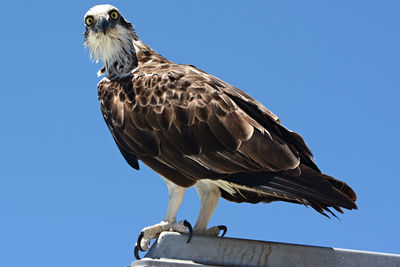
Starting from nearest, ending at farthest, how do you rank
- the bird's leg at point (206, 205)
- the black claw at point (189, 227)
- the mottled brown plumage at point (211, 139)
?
the black claw at point (189, 227)
the mottled brown plumage at point (211, 139)
the bird's leg at point (206, 205)

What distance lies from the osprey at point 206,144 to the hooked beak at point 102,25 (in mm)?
735

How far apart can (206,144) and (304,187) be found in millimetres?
1196

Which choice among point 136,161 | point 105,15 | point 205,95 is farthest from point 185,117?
point 105,15

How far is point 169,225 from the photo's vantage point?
6.48 m

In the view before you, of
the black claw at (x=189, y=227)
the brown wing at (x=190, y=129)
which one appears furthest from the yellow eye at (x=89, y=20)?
the black claw at (x=189, y=227)

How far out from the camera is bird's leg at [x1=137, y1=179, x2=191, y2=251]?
6.40 metres

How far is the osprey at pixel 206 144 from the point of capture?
6.18m

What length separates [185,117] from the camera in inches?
266

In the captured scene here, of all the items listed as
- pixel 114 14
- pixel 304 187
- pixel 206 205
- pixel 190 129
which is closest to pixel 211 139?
pixel 190 129

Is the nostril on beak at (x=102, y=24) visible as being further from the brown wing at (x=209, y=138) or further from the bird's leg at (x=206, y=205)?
the bird's leg at (x=206, y=205)

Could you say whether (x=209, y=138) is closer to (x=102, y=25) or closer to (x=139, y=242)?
(x=139, y=242)

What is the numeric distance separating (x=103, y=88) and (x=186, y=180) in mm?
1738

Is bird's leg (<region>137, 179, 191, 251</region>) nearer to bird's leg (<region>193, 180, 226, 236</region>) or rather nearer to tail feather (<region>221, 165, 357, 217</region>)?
bird's leg (<region>193, 180, 226, 236</region>)

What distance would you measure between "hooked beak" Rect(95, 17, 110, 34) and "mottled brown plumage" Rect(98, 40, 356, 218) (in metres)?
0.84
